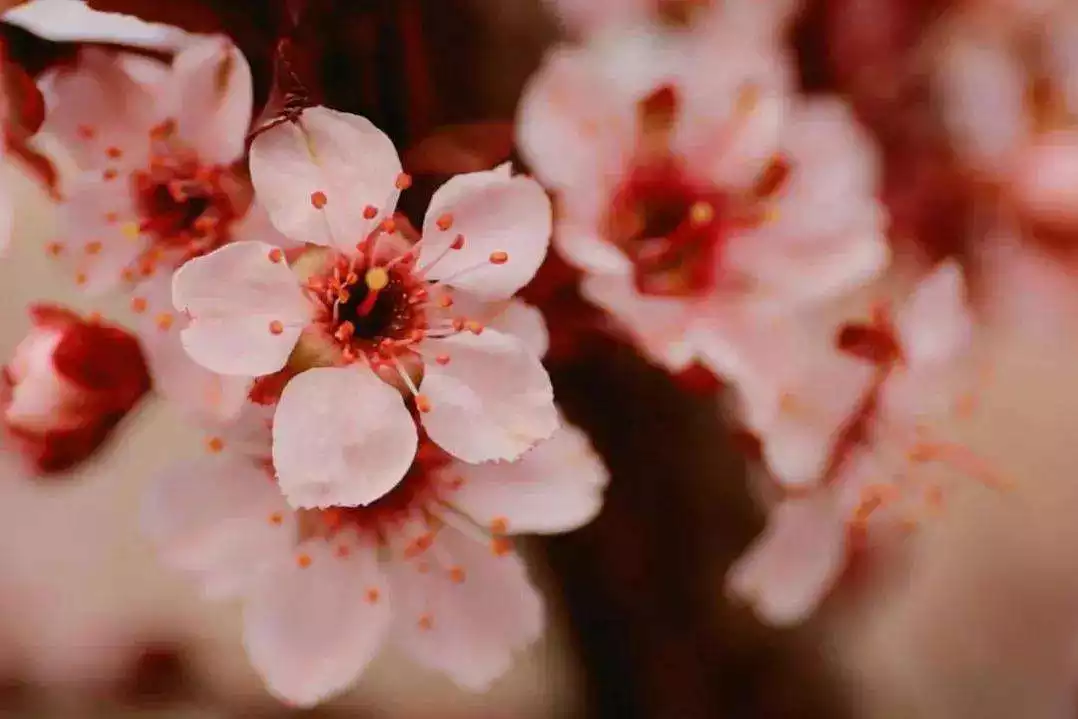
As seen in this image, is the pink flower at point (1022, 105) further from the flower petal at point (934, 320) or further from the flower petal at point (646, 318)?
the flower petal at point (646, 318)

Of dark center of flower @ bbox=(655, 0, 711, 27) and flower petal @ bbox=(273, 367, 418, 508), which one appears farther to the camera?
dark center of flower @ bbox=(655, 0, 711, 27)

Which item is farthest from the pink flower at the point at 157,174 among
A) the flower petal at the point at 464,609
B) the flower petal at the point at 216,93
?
the flower petal at the point at 464,609

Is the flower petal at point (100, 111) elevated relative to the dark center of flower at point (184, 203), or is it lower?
elevated

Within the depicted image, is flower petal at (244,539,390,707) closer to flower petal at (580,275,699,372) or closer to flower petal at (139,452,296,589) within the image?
flower petal at (139,452,296,589)

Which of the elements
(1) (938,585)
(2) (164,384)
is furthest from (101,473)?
(1) (938,585)

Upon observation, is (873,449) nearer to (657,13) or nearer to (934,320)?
(934,320)

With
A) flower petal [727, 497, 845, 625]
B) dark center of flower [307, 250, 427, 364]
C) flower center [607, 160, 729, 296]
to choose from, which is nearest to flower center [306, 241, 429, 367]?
dark center of flower [307, 250, 427, 364]

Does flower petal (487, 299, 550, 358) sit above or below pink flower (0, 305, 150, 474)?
above

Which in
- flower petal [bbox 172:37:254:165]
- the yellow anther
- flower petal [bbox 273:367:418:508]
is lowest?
flower petal [bbox 273:367:418:508]
